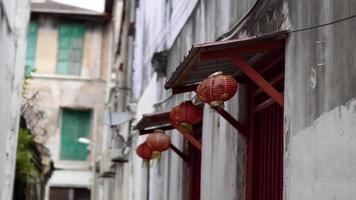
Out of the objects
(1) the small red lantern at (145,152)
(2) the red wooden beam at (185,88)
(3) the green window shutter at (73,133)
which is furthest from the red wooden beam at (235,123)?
(3) the green window shutter at (73,133)

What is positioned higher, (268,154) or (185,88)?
(185,88)

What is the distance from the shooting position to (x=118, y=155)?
21.1 metres

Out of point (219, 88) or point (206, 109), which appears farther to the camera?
point (206, 109)

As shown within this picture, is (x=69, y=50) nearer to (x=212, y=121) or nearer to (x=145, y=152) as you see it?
(x=145, y=152)

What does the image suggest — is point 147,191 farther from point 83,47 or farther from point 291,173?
point 83,47

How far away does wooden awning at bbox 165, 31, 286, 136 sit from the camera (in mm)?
5826

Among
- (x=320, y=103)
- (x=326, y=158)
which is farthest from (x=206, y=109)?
(x=326, y=158)

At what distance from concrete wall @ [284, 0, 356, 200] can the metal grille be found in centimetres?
95

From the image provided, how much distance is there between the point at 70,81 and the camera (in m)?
32.4

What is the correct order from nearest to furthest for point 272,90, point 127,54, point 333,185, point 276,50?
point 333,185
point 272,90
point 276,50
point 127,54

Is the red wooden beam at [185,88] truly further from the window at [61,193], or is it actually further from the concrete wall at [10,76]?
the window at [61,193]

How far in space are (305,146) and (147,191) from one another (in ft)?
31.3

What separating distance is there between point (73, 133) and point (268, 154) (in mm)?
26089

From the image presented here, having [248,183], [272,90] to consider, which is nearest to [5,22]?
[248,183]
